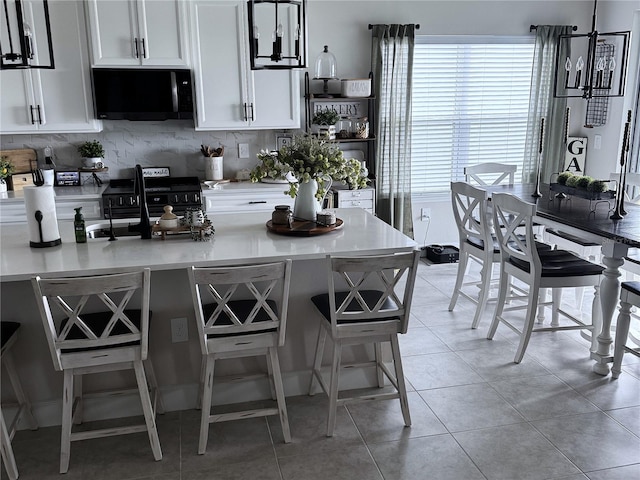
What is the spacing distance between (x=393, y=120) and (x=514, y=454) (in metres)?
3.40

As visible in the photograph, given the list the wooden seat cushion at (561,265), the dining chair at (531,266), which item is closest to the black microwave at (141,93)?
the dining chair at (531,266)

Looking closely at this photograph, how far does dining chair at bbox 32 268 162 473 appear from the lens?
Result: 2273 millimetres

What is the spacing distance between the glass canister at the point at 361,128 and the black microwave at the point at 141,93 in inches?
58.0

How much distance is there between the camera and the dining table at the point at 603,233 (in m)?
3.15

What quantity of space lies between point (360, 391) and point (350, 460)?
2.03ft

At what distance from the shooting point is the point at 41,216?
277 centimetres

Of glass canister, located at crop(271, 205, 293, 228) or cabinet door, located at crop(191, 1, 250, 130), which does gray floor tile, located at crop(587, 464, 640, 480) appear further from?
cabinet door, located at crop(191, 1, 250, 130)

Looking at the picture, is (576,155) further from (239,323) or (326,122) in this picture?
(239,323)

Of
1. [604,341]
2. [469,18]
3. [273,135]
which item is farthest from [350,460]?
[469,18]

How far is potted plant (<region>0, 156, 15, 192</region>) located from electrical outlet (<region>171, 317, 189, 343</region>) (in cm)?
251

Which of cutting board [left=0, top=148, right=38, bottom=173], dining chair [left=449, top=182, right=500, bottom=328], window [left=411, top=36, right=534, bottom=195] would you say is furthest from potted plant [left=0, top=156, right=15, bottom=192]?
window [left=411, top=36, right=534, bottom=195]

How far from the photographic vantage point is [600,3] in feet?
18.0

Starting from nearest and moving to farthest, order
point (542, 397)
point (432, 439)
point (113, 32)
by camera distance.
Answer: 1. point (432, 439)
2. point (542, 397)
3. point (113, 32)

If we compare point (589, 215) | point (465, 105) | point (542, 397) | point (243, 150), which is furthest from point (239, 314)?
point (465, 105)
